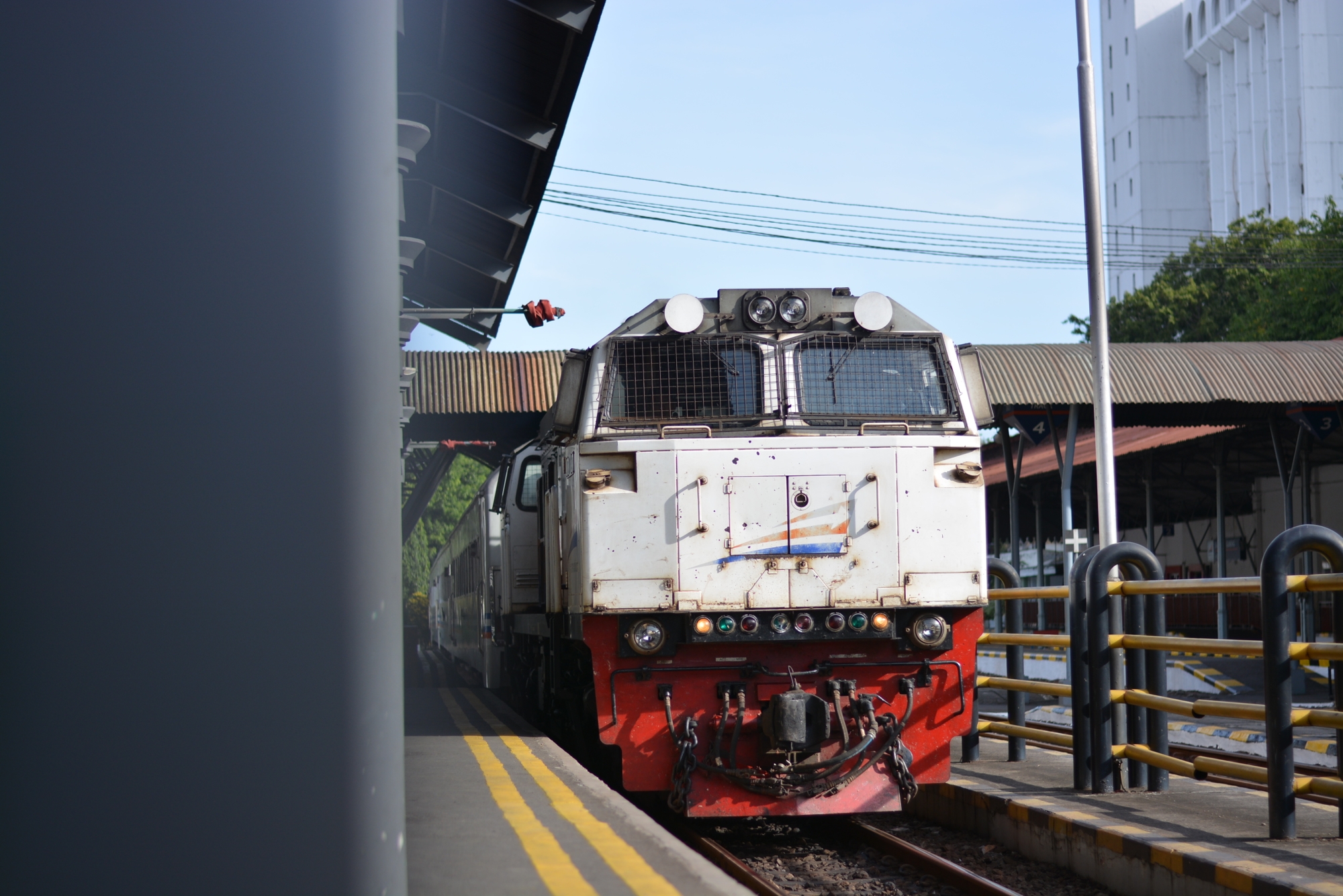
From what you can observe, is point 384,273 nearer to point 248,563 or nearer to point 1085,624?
point 248,563

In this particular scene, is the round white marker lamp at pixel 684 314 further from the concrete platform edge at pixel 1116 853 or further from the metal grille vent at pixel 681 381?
the concrete platform edge at pixel 1116 853

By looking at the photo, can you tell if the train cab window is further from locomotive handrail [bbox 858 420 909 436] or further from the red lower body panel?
locomotive handrail [bbox 858 420 909 436]

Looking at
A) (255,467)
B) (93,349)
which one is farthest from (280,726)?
(93,349)

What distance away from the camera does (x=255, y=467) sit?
2.86 metres

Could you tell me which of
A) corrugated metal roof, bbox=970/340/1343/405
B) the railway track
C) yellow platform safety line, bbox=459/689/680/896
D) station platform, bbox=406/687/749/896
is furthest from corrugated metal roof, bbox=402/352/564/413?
the railway track

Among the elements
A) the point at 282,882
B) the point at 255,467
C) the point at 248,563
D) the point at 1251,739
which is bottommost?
the point at 1251,739

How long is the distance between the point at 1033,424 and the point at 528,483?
531 inches

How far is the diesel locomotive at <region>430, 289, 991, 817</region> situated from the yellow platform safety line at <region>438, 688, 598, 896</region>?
0.68 meters

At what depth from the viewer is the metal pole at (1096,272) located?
51.8 ft

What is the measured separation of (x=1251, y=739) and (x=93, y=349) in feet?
35.2

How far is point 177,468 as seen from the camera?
9.27 feet

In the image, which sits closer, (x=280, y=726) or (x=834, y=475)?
(x=280, y=726)

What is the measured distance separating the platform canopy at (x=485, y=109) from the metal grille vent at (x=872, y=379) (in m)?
2.76

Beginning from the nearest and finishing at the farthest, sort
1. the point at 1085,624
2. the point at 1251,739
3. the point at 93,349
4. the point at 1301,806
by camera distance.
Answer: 1. the point at 93,349
2. the point at 1301,806
3. the point at 1085,624
4. the point at 1251,739
